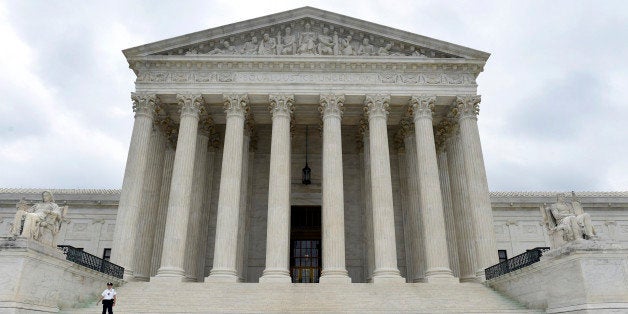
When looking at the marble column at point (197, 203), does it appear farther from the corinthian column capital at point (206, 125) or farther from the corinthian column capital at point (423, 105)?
the corinthian column capital at point (423, 105)

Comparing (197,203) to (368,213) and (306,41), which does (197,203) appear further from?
(306,41)

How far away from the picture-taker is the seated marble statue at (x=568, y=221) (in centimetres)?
1641

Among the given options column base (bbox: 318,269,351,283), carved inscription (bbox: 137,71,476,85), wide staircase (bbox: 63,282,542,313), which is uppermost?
carved inscription (bbox: 137,71,476,85)

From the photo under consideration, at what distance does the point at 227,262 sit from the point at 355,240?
11.0m

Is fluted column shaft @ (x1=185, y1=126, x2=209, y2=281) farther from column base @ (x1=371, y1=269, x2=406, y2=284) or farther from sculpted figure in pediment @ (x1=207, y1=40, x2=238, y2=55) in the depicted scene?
column base @ (x1=371, y1=269, x2=406, y2=284)

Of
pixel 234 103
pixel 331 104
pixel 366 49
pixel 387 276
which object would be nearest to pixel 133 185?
pixel 234 103

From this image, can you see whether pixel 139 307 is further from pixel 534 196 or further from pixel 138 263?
pixel 534 196

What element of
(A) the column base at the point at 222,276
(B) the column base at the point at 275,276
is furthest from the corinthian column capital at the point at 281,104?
(A) the column base at the point at 222,276

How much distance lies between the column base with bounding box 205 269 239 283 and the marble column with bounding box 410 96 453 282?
10172 millimetres

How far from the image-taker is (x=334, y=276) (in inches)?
899

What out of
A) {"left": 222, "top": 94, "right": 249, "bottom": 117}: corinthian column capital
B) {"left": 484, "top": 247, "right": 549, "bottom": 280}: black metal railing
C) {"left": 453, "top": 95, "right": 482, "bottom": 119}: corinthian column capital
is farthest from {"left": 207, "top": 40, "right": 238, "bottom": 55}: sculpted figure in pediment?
{"left": 484, "top": 247, "right": 549, "bottom": 280}: black metal railing

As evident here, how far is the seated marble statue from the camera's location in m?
16.4

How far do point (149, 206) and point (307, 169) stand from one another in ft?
35.3

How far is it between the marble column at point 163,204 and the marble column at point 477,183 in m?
18.9
